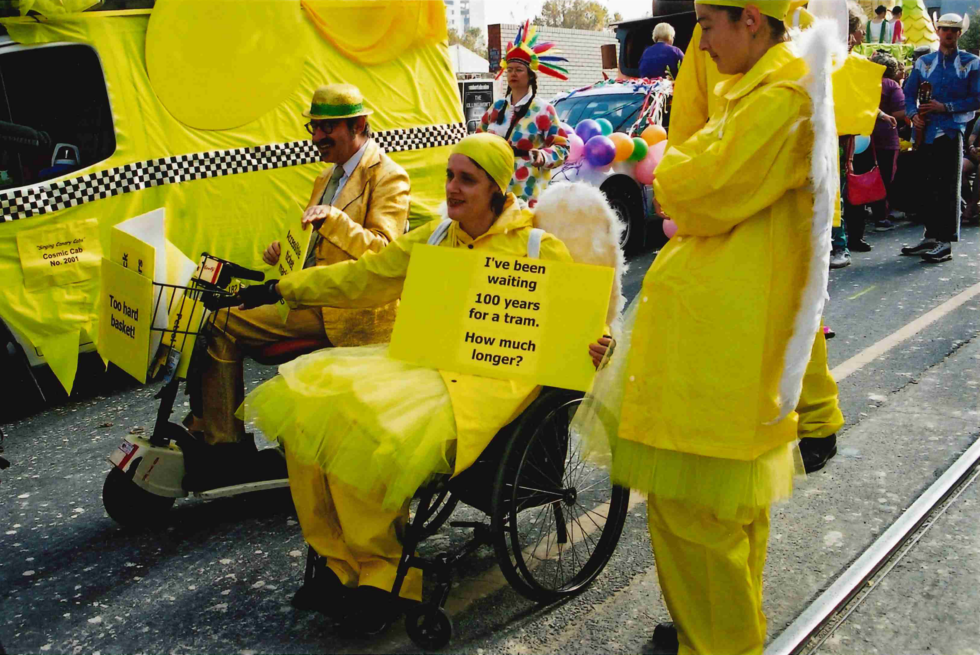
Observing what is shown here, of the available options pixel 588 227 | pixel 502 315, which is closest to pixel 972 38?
pixel 588 227

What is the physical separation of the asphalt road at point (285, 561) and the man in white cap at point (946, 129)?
384 cm

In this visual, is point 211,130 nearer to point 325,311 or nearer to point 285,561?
point 325,311

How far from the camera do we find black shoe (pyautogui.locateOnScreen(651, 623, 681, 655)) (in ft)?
9.80

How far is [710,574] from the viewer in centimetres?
266

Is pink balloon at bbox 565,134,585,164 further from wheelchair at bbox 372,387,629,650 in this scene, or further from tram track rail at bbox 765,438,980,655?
wheelchair at bbox 372,387,629,650

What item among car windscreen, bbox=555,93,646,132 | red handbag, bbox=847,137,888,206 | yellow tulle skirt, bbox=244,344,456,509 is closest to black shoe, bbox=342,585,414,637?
yellow tulle skirt, bbox=244,344,456,509

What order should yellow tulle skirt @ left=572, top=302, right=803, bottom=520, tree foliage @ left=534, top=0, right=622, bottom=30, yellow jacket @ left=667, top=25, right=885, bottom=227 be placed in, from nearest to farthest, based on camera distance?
yellow tulle skirt @ left=572, top=302, right=803, bottom=520 < yellow jacket @ left=667, top=25, right=885, bottom=227 < tree foliage @ left=534, top=0, right=622, bottom=30

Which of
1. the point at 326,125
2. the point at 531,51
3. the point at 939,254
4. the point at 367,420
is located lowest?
the point at 939,254

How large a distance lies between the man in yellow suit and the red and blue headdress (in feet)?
10.6

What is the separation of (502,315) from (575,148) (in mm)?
6175

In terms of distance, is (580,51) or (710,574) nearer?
(710,574)

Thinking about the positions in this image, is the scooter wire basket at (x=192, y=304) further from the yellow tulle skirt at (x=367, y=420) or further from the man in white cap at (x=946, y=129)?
the man in white cap at (x=946, y=129)

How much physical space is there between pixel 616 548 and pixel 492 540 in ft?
3.09

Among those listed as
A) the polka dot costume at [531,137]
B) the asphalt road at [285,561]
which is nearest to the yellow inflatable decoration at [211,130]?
the polka dot costume at [531,137]
